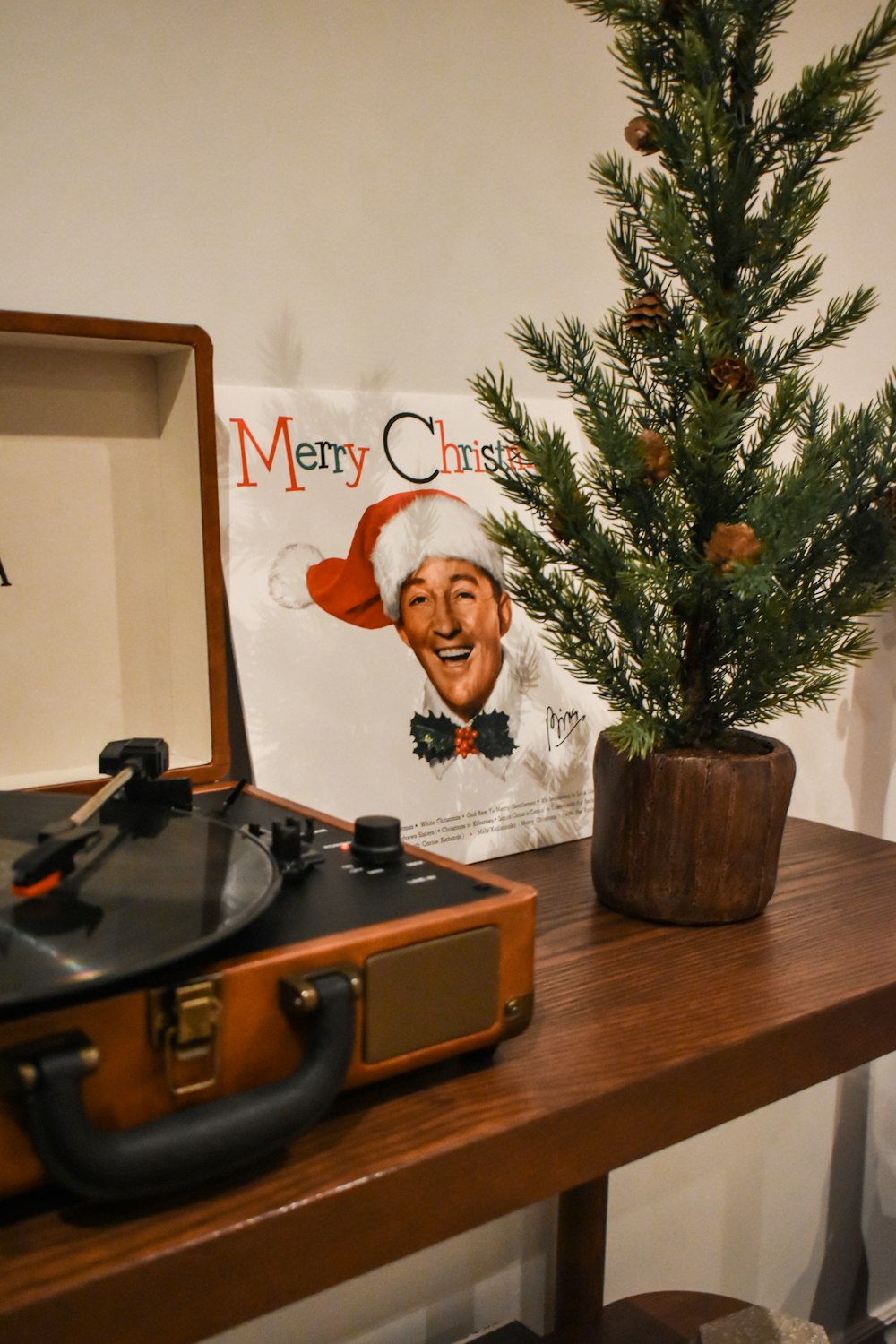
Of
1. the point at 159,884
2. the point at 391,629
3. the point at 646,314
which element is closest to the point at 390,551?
the point at 391,629

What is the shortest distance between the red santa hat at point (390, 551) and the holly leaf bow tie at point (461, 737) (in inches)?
3.8

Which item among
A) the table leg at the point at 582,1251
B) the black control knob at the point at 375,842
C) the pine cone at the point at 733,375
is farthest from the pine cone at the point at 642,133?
the table leg at the point at 582,1251

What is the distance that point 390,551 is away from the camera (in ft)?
2.96

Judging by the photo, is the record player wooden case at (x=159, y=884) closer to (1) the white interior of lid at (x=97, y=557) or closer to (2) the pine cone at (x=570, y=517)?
(1) the white interior of lid at (x=97, y=557)

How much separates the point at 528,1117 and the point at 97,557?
0.49 m

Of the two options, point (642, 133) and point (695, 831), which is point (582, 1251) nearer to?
point (695, 831)

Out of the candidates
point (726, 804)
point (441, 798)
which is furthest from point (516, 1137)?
point (441, 798)

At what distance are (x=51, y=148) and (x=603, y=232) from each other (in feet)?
1.72

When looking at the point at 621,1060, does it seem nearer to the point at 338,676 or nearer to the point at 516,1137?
the point at 516,1137

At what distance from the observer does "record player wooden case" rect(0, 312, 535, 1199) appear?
43 cm

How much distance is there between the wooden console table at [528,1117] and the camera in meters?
0.42

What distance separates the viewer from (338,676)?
0.88m

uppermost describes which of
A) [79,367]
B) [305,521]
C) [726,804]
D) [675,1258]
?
[79,367]

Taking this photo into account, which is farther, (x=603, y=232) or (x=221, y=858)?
(x=603, y=232)
